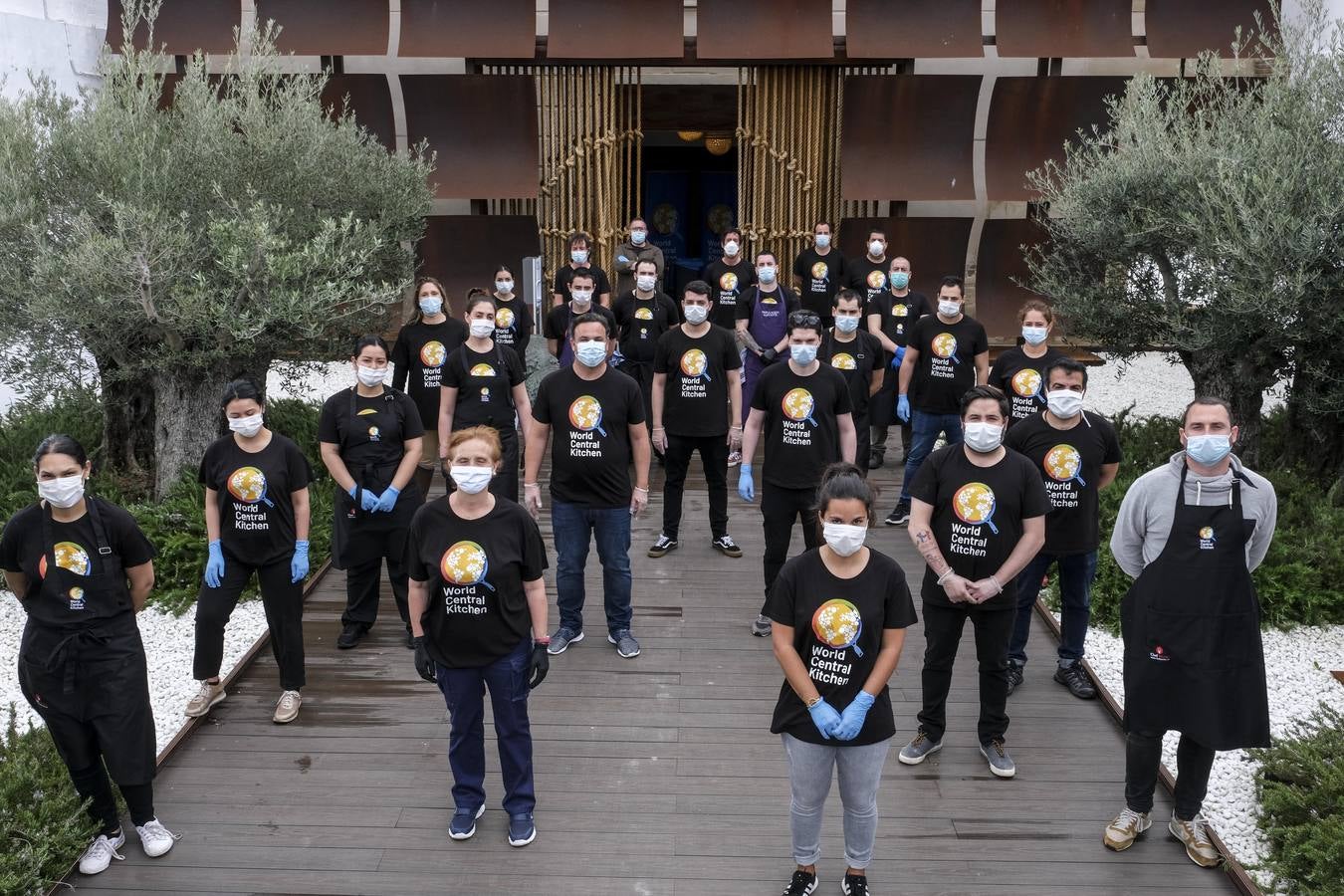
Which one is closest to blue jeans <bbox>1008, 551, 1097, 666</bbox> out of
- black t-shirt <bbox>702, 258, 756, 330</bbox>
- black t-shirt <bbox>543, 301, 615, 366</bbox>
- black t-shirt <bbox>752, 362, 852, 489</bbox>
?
Answer: black t-shirt <bbox>752, 362, 852, 489</bbox>

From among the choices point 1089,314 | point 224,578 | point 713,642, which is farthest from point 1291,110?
point 224,578

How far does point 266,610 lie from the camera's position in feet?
16.9

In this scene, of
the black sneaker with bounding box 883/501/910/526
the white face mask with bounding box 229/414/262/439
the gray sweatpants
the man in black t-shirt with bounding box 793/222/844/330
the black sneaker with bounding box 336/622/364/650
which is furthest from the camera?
the man in black t-shirt with bounding box 793/222/844/330

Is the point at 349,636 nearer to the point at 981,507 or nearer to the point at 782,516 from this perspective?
the point at 782,516

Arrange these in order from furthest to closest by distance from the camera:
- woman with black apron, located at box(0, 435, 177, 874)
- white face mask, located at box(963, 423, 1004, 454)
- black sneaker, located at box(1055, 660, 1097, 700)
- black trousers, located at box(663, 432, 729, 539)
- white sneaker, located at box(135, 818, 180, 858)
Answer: black trousers, located at box(663, 432, 729, 539) → black sneaker, located at box(1055, 660, 1097, 700) → white face mask, located at box(963, 423, 1004, 454) → white sneaker, located at box(135, 818, 180, 858) → woman with black apron, located at box(0, 435, 177, 874)

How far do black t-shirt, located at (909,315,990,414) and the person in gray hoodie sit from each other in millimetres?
3057

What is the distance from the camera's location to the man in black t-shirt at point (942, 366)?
732 cm

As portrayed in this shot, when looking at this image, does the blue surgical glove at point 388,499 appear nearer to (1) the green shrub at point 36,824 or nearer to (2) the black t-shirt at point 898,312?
(1) the green shrub at point 36,824

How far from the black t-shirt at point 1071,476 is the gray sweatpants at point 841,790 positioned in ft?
6.11

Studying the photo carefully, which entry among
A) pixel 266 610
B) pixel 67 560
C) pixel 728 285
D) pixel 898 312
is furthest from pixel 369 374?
pixel 728 285

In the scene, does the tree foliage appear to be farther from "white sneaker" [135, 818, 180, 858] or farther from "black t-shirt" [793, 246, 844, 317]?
"white sneaker" [135, 818, 180, 858]

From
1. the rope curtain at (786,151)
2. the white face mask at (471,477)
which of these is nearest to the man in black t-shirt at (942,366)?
the white face mask at (471,477)

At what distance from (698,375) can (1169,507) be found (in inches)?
125

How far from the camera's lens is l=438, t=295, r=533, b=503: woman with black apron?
21.8ft
